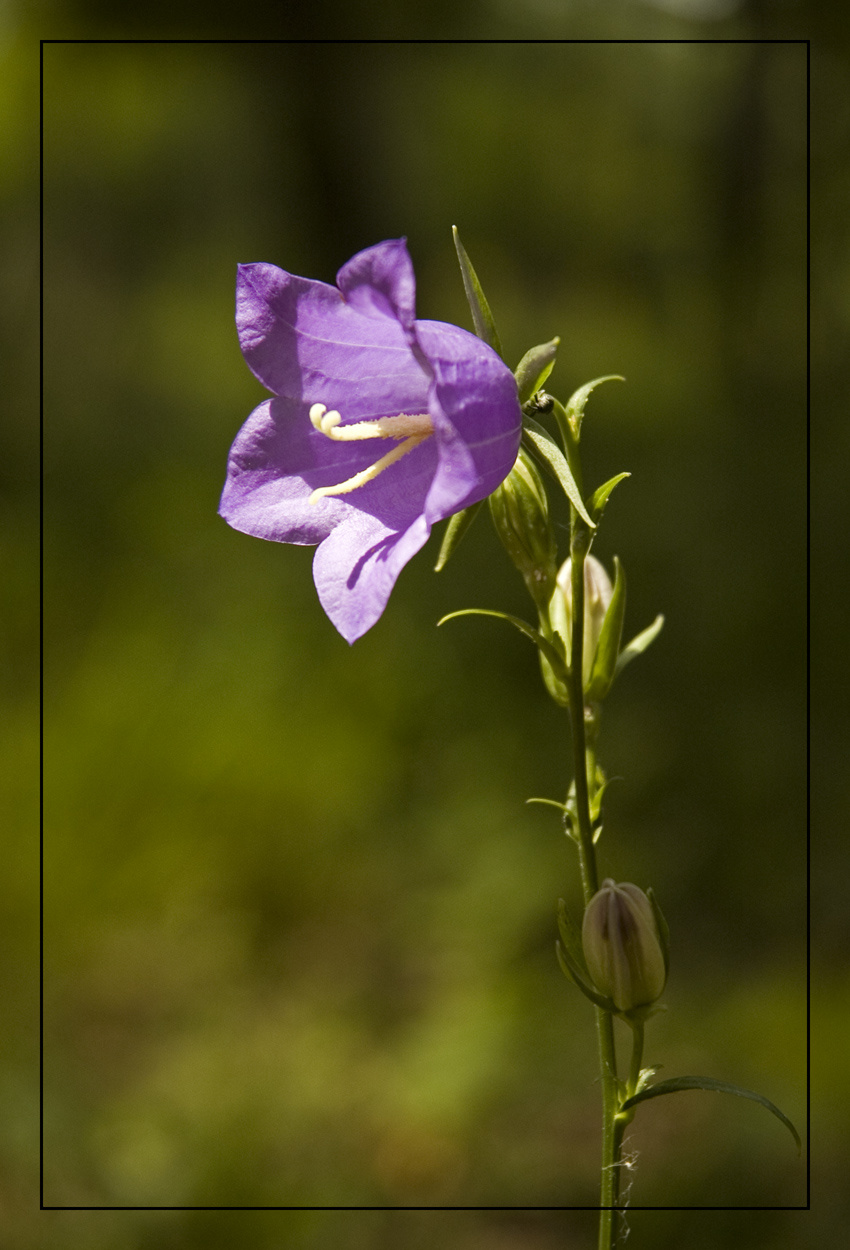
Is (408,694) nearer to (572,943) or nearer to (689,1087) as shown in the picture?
(572,943)

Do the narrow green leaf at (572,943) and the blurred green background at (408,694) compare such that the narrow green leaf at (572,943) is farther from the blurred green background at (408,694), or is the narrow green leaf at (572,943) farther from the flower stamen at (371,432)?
the blurred green background at (408,694)

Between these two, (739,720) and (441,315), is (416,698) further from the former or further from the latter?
(441,315)

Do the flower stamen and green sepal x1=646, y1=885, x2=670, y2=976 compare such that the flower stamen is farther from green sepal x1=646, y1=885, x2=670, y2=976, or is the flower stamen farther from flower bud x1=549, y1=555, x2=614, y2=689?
green sepal x1=646, y1=885, x2=670, y2=976

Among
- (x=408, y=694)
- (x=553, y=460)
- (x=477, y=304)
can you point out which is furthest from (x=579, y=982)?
(x=408, y=694)

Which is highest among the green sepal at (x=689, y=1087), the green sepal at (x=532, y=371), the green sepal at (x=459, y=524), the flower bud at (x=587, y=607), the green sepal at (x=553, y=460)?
the green sepal at (x=532, y=371)

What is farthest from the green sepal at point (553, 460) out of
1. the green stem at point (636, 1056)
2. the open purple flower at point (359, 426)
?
the green stem at point (636, 1056)

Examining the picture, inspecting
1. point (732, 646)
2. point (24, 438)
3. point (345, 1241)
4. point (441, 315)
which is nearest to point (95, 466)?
point (24, 438)
